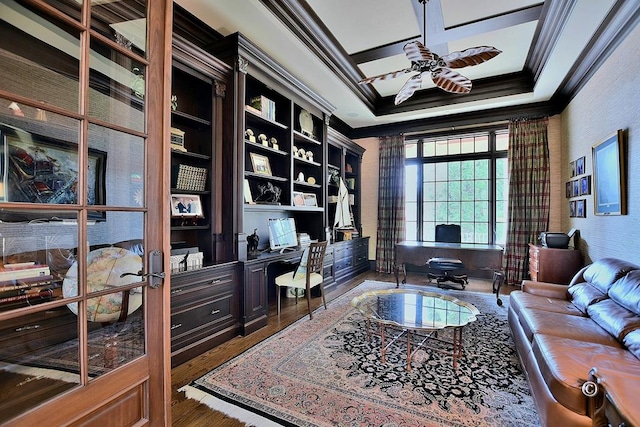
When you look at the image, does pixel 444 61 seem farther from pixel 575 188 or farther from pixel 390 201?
pixel 390 201

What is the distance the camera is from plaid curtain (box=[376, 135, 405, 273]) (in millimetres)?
6059

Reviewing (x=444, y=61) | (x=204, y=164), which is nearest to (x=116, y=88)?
(x=204, y=164)

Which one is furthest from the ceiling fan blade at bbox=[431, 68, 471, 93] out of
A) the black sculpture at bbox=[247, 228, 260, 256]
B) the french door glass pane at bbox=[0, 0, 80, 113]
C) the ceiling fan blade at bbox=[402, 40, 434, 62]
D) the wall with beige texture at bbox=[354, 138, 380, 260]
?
the wall with beige texture at bbox=[354, 138, 380, 260]

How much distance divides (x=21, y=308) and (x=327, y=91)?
14.1ft

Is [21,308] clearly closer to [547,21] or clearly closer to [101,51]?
[101,51]

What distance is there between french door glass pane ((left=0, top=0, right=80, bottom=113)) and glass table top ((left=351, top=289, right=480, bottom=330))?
2368 mm

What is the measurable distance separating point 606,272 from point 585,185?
1862mm

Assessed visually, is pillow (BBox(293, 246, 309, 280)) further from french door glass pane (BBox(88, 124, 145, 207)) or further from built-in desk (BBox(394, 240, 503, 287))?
french door glass pane (BBox(88, 124, 145, 207))

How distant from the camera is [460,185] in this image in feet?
19.2

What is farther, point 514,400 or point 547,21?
point 547,21

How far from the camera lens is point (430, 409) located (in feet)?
6.09

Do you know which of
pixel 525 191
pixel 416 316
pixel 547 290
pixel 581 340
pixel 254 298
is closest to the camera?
pixel 581 340

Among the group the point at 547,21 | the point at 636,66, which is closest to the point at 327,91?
the point at 547,21

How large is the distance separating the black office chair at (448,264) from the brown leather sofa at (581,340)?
4.82 feet
